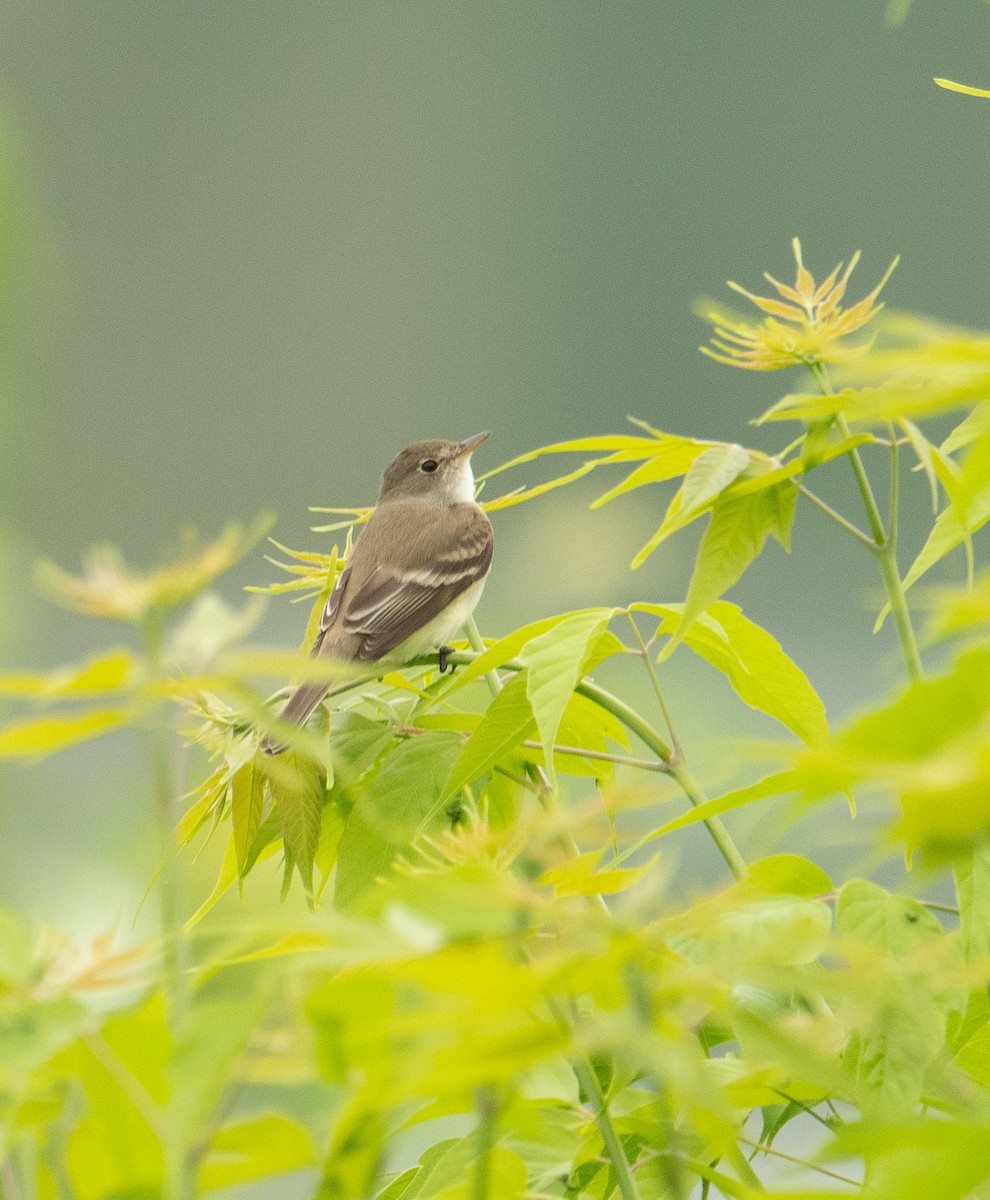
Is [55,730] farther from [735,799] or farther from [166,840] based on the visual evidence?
[735,799]

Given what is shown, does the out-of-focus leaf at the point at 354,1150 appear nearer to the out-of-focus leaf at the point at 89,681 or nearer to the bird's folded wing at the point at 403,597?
→ the out-of-focus leaf at the point at 89,681

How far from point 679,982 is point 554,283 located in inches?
862

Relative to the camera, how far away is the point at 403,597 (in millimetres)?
1396

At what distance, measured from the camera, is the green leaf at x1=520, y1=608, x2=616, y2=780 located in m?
0.36

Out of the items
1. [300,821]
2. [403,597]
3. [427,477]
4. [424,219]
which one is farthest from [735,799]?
[424,219]

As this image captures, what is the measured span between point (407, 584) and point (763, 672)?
99cm

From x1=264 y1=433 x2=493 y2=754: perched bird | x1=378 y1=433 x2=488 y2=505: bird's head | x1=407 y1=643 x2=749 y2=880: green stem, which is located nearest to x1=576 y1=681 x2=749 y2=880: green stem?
x1=407 y1=643 x2=749 y2=880: green stem

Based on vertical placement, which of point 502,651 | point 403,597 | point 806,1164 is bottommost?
point 806,1164

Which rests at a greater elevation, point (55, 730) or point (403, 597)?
point (403, 597)

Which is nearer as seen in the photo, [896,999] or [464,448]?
[896,999]

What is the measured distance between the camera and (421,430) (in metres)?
21.0

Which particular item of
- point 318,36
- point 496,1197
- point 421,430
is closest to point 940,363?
point 496,1197

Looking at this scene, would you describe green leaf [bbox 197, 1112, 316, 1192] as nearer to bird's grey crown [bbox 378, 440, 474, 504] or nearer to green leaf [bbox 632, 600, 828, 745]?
green leaf [bbox 632, 600, 828, 745]

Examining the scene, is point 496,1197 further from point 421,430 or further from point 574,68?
point 574,68
